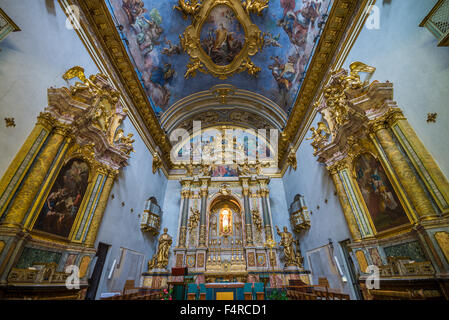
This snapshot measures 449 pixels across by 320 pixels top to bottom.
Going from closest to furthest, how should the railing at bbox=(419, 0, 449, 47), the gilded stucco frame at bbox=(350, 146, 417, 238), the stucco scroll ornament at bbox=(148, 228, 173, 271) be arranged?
1. the railing at bbox=(419, 0, 449, 47)
2. the gilded stucco frame at bbox=(350, 146, 417, 238)
3. the stucco scroll ornament at bbox=(148, 228, 173, 271)

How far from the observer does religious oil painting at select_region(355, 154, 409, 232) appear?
4641 mm

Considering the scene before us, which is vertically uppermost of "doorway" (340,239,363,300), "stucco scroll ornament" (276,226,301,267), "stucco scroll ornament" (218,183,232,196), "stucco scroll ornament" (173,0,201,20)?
"stucco scroll ornament" (173,0,201,20)

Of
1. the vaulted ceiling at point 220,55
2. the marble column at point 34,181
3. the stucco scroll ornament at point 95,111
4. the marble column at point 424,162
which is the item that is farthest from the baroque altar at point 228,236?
the marble column at point 34,181

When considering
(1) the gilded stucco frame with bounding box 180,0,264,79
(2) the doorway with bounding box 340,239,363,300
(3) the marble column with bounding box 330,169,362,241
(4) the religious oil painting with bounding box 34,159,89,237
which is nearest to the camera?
(4) the religious oil painting with bounding box 34,159,89,237

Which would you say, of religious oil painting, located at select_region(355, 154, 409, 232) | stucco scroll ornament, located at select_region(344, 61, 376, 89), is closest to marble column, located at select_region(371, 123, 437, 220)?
religious oil painting, located at select_region(355, 154, 409, 232)

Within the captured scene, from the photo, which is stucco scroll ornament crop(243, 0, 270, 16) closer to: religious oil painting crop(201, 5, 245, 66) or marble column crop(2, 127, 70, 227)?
religious oil painting crop(201, 5, 245, 66)

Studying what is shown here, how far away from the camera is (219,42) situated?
10844 millimetres

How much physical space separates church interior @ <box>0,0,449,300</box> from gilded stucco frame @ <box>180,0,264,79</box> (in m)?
0.07

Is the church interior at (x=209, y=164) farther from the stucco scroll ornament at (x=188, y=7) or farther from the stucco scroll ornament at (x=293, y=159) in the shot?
the stucco scroll ornament at (x=293, y=159)

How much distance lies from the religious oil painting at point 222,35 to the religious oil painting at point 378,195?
8850 millimetres

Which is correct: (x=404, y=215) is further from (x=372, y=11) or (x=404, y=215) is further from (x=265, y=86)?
(x=265, y=86)

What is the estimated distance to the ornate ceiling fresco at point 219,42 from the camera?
8281 millimetres

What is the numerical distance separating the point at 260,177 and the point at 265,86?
600 cm

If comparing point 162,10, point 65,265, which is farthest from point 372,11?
point 65,265
